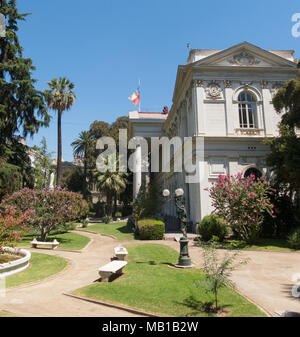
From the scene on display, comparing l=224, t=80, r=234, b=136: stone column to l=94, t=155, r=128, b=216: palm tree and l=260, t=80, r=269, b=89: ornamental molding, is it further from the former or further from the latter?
l=94, t=155, r=128, b=216: palm tree

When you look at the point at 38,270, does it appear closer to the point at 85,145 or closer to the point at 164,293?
the point at 164,293

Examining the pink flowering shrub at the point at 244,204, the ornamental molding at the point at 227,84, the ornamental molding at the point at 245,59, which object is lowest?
the pink flowering shrub at the point at 244,204

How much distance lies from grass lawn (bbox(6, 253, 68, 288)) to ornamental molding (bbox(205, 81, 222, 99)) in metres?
17.0

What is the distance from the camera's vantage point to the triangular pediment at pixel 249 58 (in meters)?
21.5

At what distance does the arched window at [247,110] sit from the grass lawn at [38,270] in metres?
17.9

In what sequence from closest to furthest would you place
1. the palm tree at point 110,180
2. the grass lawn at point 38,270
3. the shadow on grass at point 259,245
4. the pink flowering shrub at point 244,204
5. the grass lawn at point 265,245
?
the grass lawn at point 38,270 < the grass lawn at point 265,245 < the shadow on grass at point 259,245 < the pink flowering shrub at point 244,204 < the palm tree at point 110,180

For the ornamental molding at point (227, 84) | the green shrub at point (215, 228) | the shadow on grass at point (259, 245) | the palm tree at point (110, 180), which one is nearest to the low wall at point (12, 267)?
the shadow on grass at point (259, 245)

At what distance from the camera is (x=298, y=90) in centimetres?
1522

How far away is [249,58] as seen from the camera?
21844mm

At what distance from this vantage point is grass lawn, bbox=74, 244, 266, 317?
Result: 5.59 meters

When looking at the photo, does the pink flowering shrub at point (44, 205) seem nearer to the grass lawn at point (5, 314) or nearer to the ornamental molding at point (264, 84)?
the grass lawn at point (5, 314)

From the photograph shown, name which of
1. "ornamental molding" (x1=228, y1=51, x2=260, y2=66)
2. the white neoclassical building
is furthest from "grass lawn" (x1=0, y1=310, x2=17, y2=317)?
"ornamental molding" (x1=228, y1=51, x2=260, y2=66)
